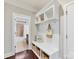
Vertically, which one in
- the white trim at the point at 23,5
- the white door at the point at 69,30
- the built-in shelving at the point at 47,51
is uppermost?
the white trim at the point at 23,5

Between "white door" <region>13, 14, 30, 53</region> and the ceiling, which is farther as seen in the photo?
"white door" <region>13, 14, 30, 53</region>

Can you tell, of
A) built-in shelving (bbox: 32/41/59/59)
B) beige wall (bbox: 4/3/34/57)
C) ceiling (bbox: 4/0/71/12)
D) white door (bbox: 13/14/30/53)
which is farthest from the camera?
white door (bbox: 13/14/30/53)

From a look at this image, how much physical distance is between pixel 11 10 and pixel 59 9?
240 cm

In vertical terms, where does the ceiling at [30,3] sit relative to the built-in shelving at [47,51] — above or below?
above

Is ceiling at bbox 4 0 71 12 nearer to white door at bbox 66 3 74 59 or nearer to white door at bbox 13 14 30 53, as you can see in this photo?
white door at bbox 66 3 74 59

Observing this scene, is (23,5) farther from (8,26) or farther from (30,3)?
(8,26)

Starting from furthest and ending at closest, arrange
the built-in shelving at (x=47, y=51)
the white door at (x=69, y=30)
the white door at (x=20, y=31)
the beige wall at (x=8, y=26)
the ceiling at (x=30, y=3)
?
the white door at (x=20, y=31)
the ceiling at (x=30, y=3)
the beige wall at (x=8, y=26)
the white door at (x=69, y=30)
the built-in shelving at (x=47, y=51)

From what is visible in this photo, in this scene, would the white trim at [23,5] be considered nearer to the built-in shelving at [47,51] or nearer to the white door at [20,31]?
the white door at [20,31]

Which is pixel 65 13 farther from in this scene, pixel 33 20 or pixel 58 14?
pixel 33 20

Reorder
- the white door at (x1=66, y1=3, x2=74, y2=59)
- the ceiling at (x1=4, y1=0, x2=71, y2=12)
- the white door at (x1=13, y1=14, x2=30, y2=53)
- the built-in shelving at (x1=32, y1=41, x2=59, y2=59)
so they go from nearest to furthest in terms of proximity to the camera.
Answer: the built-in shelving at (x1=32, y1=41, x2=59, y2=59) < the white door at (x1=66, y1=3, x2=74, y2=59) < the ceiling at (x1=4, y1=0, x2=71, y2=12) < the white door at (x1=13, y1=14, x2=30, y2=53)

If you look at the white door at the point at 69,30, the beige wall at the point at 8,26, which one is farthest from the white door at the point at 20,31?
the white door at the point at 69,30

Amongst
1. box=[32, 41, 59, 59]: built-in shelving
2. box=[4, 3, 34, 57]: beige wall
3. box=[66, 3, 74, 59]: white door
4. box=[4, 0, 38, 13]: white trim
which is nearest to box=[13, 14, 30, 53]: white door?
box=[4, 3, 34, 57]: beige wall

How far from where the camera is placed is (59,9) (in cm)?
304
